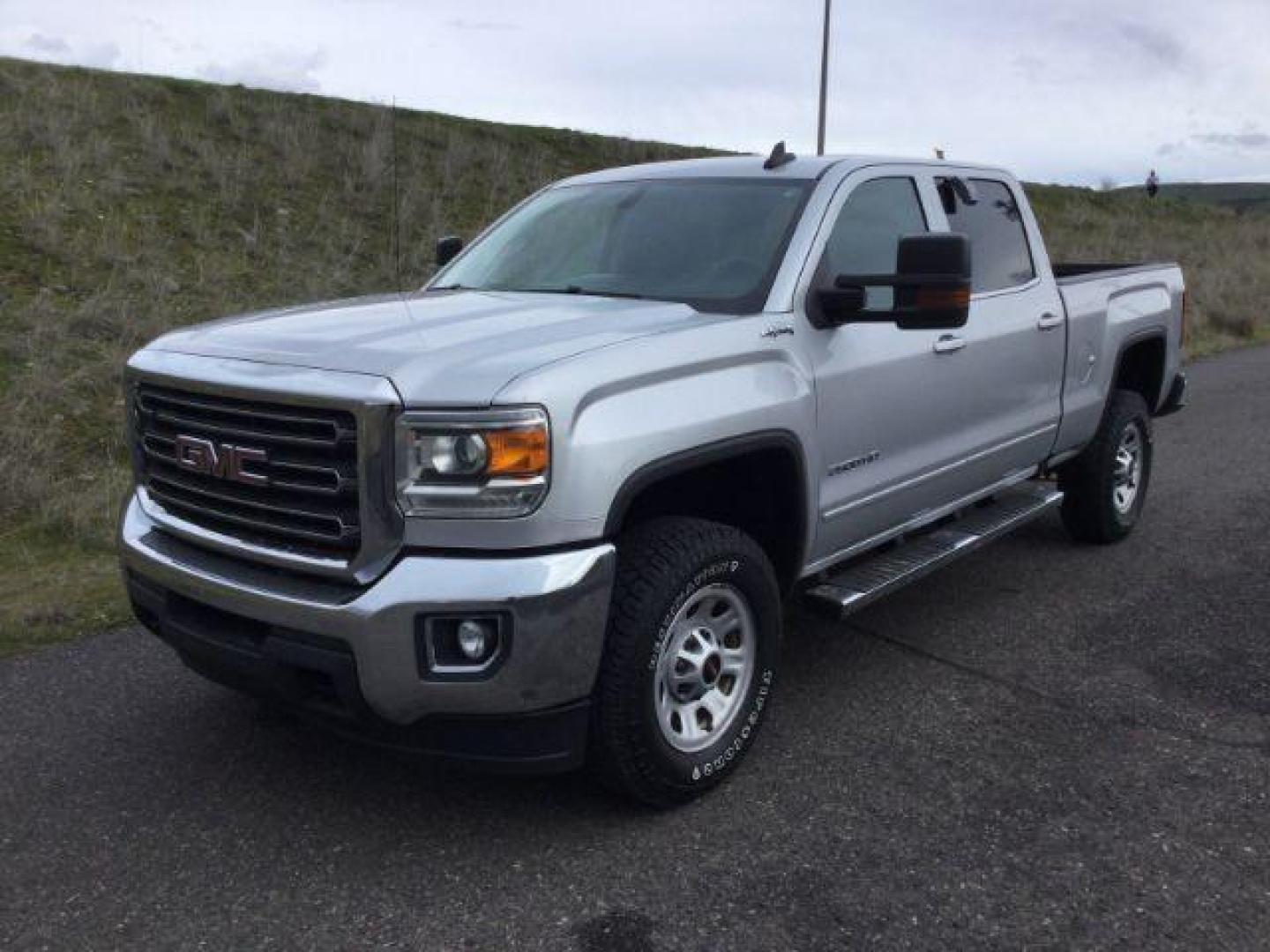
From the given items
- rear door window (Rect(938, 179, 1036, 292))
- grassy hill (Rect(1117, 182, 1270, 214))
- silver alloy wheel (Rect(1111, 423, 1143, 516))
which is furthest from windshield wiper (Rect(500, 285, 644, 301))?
grassy hill (Rect(1117, 182, 1270, 214))

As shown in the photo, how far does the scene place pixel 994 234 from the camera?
535 centimetres

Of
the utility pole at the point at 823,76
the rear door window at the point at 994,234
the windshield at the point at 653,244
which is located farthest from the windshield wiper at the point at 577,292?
the utility pole at the point at 823,76

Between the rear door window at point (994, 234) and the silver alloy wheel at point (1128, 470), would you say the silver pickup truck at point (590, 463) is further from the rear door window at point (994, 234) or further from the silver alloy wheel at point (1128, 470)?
the silver alloy wheel at point (1128, 470)

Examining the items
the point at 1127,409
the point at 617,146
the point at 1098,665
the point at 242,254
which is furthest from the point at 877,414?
the point at 617,146

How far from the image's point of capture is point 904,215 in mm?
4688

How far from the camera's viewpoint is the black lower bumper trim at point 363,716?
3059 millimetres

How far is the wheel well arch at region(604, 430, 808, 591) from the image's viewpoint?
3.55m

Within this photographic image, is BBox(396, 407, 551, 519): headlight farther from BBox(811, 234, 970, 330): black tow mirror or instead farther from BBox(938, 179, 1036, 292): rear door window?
BBox(938, 179, 1036, 292): rear door window

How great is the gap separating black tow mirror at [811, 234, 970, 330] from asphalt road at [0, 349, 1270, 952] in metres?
1.39

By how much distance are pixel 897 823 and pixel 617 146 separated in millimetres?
24900

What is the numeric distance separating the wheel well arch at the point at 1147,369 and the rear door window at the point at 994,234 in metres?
1.32

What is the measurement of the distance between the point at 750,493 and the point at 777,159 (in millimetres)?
1410

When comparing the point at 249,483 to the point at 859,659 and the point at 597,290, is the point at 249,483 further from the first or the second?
the point at 859,659

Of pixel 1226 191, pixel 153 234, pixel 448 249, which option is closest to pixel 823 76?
pixel 153 234
